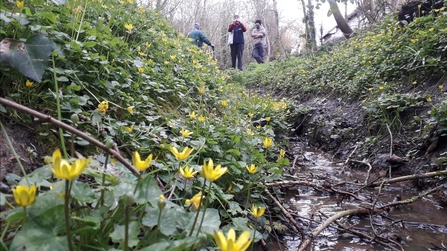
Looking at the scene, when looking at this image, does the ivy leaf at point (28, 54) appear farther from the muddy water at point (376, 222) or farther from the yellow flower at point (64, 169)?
the muddy water at point (376, 222)

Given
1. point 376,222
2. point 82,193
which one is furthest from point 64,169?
point 376,222

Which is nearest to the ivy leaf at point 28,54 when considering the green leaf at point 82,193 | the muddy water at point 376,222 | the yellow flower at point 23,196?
the green leaf at point 82,193

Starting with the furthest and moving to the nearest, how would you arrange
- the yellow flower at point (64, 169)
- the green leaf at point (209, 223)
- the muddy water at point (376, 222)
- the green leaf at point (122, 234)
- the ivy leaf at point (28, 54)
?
the muddy water at point (376, 222), the ivy leaf at point (28, 54), the green leaf at point (209, 223), the green leaf at point (122, 234), the yellow flower at point (64, 169)

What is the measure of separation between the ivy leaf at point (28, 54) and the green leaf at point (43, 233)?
87 cm

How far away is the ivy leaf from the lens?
1334mm

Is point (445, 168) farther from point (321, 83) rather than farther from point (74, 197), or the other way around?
point (321, 83)

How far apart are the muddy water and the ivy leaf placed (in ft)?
4.93

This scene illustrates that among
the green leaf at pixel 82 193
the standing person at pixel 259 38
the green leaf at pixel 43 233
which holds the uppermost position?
the standing person at pixel 259 38

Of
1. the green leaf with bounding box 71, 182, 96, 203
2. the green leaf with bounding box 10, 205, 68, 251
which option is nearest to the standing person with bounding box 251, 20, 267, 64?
the green leaf with bounding box 71, 182, 96, 203

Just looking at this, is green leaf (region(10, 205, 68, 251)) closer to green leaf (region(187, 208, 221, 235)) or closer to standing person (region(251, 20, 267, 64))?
green leaf (region(187, 208, 221, 235))

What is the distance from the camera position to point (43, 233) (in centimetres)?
68

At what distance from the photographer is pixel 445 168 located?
2.34 m

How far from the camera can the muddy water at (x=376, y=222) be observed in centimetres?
166

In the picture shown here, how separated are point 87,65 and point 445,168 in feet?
8.91
